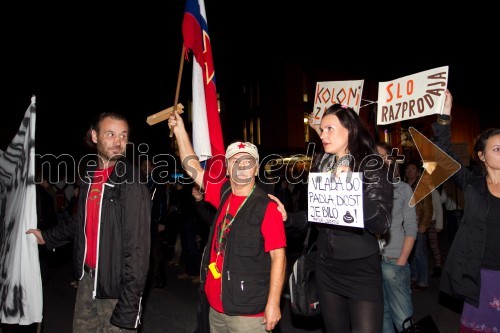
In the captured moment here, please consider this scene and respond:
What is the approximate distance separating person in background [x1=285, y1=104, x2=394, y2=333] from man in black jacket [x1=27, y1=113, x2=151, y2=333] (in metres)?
1.32

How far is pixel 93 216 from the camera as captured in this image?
301 cm

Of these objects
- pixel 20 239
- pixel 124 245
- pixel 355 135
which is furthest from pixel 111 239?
pixel 355 135

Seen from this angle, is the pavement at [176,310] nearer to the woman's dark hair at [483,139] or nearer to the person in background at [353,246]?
the person in background at [353,246]

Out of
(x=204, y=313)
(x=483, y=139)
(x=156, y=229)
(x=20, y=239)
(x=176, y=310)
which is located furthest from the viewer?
(x=156, y=229)

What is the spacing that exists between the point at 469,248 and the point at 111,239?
2681 millimetres

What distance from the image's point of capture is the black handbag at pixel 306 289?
303 cm

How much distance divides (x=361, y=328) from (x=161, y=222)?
5512 mm

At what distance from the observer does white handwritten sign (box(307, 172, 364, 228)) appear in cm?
255

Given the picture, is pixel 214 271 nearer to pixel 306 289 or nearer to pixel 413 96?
pixel 306 289

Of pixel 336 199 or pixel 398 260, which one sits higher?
pixel 336 199

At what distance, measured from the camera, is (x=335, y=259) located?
278cm

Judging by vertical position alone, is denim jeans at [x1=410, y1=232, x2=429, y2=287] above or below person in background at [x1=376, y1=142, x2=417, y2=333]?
below

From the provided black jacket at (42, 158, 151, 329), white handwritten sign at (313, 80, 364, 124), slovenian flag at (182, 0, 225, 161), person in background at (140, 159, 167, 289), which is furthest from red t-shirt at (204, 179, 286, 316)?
person in background at (140, 159, 167, 289)

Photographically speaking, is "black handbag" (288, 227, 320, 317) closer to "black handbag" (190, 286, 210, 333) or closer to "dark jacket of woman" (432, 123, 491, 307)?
"black handbag" (190, 286, 210, 333)
